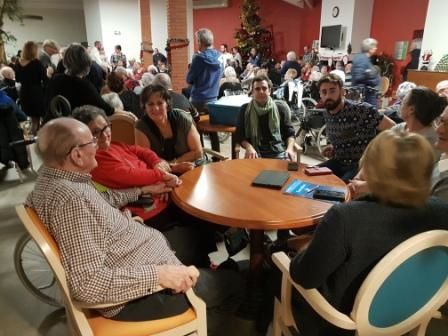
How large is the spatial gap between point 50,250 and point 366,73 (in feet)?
16.2

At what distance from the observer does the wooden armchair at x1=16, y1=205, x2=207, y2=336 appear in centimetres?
106

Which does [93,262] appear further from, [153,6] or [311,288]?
[153,6]

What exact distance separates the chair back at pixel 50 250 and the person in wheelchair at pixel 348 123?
6.12ft

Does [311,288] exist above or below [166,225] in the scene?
above

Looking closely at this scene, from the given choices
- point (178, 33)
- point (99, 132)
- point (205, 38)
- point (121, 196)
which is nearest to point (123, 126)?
point (99, 132)

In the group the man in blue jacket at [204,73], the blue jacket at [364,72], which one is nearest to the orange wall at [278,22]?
the blue jacket at [364,72]

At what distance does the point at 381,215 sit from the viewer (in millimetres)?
998

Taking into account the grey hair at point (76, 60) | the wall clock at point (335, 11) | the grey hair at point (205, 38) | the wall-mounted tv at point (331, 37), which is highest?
the wall clock at point (335, 11)

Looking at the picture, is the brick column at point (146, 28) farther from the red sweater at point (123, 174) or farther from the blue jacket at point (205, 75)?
the red sweater at point (123, 174)

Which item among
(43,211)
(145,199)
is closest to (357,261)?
(43,211)

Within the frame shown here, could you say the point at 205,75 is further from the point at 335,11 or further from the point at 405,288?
the point at 335,11

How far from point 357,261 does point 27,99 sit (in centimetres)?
497

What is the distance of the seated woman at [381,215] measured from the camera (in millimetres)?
991

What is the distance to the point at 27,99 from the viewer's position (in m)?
4.80
